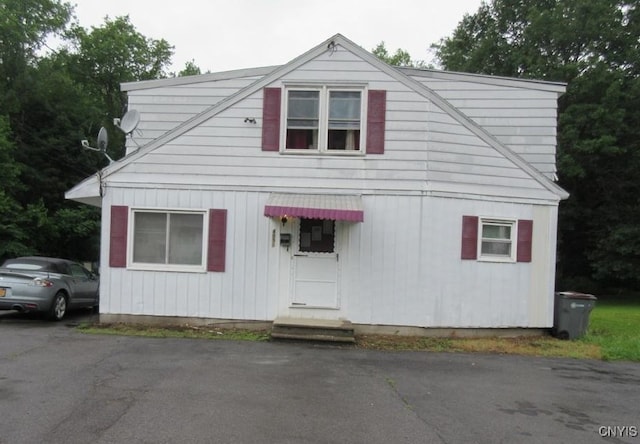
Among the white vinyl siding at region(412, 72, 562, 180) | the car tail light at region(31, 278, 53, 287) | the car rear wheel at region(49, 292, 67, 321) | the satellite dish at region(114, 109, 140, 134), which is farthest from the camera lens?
the white vinyl siding at region(412, 72, 562, 180)

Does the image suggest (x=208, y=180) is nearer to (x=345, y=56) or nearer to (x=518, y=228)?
(x=345, y=56)

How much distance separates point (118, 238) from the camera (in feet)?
32.6

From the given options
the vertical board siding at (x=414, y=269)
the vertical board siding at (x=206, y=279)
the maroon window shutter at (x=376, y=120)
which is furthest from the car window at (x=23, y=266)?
the maroon window shutter at (x=376, y=120)

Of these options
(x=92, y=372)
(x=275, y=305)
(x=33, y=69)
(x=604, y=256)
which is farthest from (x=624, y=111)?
(x=33, y=69)

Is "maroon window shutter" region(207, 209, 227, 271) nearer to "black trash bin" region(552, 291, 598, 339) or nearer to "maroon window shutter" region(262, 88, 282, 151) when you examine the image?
"maroon window shutter" region(262, 88, 282, 151)

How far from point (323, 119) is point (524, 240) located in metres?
4.76

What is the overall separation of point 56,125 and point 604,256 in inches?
1106

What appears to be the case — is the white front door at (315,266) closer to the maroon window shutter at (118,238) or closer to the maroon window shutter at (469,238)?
the maroon window shutter at (469,238)

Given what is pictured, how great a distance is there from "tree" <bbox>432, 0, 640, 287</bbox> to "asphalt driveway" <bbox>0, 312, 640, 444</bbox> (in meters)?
16.5

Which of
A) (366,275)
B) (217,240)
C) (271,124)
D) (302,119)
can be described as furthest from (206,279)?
(302,119)

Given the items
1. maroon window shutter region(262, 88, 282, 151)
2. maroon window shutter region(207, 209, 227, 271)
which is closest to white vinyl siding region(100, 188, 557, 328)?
maroon window shutter region(207, 209, 227, 271)

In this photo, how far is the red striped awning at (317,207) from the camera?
29.5 ft

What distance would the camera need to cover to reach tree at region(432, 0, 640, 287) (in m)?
22.2

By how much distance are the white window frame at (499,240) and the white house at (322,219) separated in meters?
0.04
